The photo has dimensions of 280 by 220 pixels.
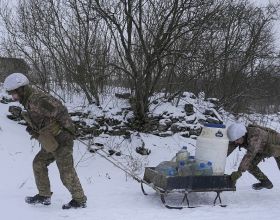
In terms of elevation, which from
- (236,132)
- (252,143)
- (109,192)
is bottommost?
(109,192)

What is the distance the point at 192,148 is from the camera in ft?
37.4

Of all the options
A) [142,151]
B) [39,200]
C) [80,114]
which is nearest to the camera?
[39,200]

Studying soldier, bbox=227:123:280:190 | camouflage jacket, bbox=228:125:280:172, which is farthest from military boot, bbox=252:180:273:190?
camouflage jacket, bbox=228:125:280:172

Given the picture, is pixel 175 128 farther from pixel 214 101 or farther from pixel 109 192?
pixel 109 192

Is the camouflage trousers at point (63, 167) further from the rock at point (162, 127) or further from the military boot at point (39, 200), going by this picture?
the rock at point (162, 127)

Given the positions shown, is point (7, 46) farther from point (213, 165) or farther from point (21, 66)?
point (213, 165)

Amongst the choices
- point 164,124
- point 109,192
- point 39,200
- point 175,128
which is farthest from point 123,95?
point 39,200

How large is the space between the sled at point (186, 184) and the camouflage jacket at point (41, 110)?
1.58 m

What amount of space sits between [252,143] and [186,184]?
131 cm

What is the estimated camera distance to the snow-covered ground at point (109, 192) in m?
6.20

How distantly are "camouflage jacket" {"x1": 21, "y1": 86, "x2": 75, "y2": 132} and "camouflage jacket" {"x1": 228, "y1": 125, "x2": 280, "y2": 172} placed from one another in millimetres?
2740

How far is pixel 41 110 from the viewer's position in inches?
241

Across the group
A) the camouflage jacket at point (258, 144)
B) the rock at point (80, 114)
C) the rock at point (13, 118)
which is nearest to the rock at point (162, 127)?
the rock at point (80, 114)

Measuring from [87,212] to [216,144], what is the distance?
2192mm
